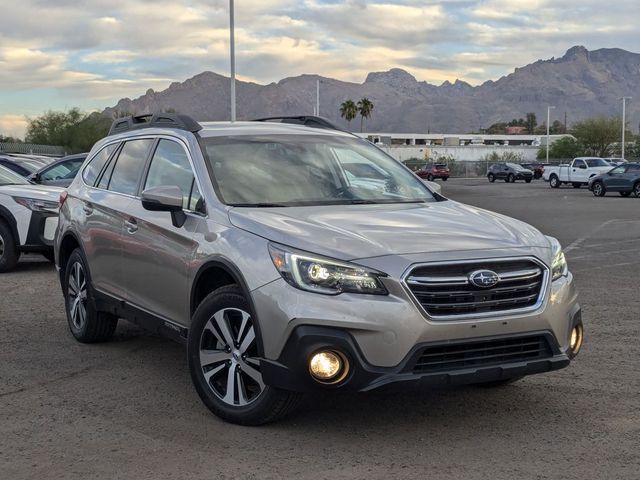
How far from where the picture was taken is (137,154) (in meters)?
6.83

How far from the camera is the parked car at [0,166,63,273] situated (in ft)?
39.2

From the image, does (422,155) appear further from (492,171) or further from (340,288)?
(340,288)

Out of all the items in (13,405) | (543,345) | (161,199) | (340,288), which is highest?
(161,199)

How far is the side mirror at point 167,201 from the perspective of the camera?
5562 millimetres

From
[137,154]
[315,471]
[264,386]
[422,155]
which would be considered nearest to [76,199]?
[137,154]

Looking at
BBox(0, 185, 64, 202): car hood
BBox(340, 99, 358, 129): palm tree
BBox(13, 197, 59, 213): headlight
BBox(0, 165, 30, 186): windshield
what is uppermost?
BBox(340, 99, 358, 129): palm tree

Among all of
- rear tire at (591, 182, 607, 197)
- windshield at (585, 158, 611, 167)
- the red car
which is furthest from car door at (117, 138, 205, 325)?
the red car

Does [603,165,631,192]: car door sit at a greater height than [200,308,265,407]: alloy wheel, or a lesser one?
greater

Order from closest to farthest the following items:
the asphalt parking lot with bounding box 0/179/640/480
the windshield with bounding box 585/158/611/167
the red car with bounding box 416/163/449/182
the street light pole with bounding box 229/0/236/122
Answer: the asphalt parking lot with bounding box 0/179/640/480, the street light pole with bounding box 229/0/236/122, the windshield with bounding box 585/158/611/167, the red car with bounding box 416/163/449/182

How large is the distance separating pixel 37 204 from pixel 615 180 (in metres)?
31.7

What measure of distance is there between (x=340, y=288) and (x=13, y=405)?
2.45 meters

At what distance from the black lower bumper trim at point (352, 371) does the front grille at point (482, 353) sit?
0.11ft

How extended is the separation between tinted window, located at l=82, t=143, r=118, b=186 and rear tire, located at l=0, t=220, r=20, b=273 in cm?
460

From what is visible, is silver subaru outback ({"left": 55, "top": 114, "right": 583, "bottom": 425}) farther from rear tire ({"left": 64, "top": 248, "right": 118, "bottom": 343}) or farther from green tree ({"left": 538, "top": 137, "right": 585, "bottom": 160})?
green tree ({"left": 538, "top": 137, "right": 585, "bottom": 160})
